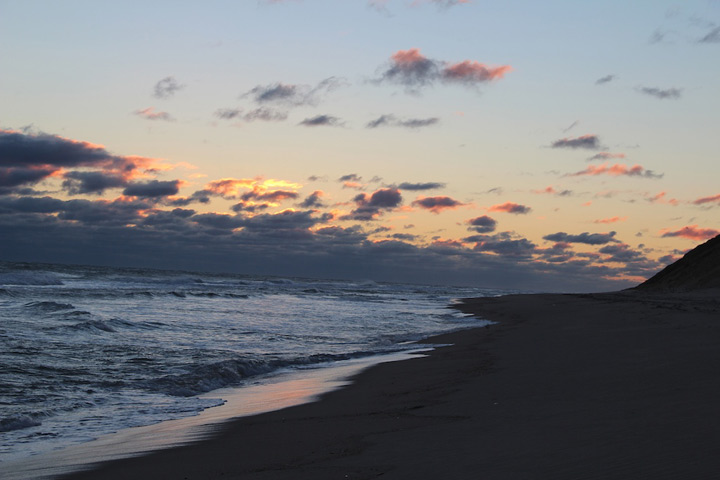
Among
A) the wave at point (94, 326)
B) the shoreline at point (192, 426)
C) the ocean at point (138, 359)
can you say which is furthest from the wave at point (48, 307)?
the shoreline at point (192, 426)

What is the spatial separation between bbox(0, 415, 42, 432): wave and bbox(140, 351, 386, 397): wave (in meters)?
2.50

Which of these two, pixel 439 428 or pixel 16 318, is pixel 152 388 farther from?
pixel 16 318

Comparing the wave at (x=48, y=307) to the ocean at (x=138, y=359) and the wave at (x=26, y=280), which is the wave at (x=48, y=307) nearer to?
the ocean at (x=138, y=359)

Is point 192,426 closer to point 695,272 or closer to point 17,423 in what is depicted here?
point 17,423

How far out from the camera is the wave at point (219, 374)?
10516mm

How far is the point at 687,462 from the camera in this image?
14.1 ft

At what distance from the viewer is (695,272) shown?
47.7m

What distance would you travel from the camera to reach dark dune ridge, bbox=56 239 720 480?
4.66 meters

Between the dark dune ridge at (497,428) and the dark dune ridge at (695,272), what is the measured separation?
3684 centimetres

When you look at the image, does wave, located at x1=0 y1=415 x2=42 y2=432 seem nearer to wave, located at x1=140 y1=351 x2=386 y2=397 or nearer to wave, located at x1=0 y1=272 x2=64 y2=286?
wave, located at x1=140 y1=351 x2=386 y2=397

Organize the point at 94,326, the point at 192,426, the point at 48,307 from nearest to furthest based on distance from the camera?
the point at 192,426
the point at 94,326
the point at 48,307

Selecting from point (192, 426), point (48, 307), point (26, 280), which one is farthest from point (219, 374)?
point (26, 280)

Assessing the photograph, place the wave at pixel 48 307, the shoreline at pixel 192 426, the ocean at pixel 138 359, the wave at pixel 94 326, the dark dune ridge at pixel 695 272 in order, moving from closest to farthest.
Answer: the shoreline at pixel 192 426 < the ocean at pixel 138 359 < the wave at pixel 94 326 < the wave at pixel 48 307 < the dark dune ridge at pixel 695 272

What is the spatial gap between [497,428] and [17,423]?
591 centimetres
